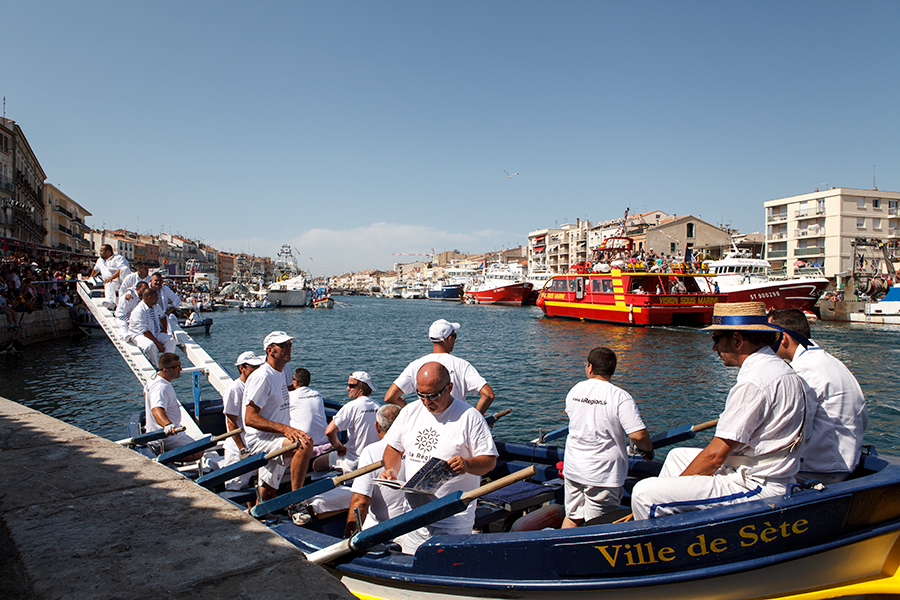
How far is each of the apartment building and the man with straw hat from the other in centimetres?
6795

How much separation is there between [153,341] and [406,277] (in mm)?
185412

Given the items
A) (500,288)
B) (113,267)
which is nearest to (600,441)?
(113,267)

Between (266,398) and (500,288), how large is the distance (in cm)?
7594

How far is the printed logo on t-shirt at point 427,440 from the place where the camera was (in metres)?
3.44

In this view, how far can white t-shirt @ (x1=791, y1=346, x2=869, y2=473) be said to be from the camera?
149 inches

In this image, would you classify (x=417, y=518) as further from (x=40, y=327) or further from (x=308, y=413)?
(x=40, y=327)

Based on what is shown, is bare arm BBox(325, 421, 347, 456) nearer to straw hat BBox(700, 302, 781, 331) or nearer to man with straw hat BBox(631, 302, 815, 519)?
man with straw hat BBox(631, 302, 815, 519)

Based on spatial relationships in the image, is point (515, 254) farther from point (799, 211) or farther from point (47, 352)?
point (47, 352)

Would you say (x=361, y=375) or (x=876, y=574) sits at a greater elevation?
(x=361, y=375)

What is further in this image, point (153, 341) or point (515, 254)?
point (515, 254)

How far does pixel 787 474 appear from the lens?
3.37m

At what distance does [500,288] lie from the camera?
8038cm

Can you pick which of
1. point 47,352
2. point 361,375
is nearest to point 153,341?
point 361,375

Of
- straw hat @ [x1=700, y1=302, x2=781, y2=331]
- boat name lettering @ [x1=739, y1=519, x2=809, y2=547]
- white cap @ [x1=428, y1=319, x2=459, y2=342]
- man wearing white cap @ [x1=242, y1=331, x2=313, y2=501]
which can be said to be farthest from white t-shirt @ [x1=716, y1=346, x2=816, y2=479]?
man wearing white cap @ [x1=242, y1=331, x2=313, y2=501]
